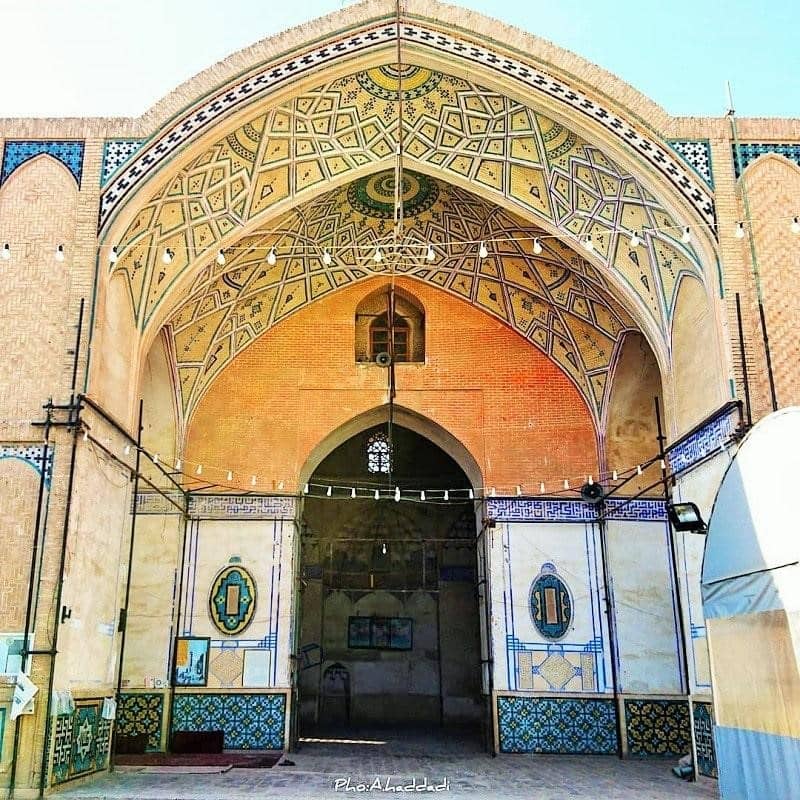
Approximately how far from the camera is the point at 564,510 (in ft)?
34.2

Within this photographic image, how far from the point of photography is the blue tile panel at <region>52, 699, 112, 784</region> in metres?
6.99

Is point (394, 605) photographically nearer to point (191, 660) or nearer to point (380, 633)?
point (380, 633)

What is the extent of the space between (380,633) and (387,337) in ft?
21.9

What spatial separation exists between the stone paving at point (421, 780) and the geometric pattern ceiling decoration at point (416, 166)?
4.08 m

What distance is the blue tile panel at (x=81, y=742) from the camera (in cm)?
699

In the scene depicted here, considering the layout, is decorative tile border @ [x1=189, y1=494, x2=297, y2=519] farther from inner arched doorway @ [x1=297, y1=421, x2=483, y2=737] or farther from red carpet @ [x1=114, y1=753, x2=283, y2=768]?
inner arched doorway @ [x1=297, y1=421, x2=483, y2=737]

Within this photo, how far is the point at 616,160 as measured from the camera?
323 inches

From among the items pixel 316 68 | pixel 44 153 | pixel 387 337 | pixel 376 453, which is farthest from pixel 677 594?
pixel 44 153

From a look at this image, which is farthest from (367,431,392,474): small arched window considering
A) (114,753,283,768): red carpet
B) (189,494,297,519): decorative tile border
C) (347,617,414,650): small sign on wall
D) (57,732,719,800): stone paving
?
(114,753,283,768): red carpet

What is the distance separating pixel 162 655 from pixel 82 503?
302 centimetres

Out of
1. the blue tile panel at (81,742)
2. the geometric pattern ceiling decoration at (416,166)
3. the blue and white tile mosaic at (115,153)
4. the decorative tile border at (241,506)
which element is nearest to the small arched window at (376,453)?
the decorative tile border at (241,506)

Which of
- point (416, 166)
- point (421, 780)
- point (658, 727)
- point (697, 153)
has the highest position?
point (416, 166)

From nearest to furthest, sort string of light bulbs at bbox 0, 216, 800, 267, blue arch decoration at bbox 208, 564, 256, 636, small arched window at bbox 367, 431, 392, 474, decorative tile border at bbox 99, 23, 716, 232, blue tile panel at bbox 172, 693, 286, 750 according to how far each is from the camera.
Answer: string of light bulbs at bbox 0, 216, 800, 267 → decorative tile border at bbox 99, 23, 716, 232 → blue tile panel at bbox 172, 693, 286, 750 → blue arch decoration at bbox 208, 564, 256, 636 → small arched window at bbox 367, 431, 392, 474

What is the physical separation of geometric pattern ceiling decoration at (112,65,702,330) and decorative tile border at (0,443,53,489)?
186cm
